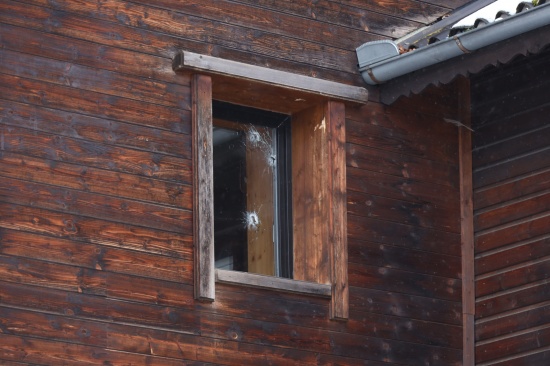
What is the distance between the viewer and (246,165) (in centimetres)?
1005

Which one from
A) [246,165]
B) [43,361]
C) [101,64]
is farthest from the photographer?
[246,165]

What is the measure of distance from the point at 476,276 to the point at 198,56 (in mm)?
2610

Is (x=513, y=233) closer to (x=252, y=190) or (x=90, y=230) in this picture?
(x=252, y=190)

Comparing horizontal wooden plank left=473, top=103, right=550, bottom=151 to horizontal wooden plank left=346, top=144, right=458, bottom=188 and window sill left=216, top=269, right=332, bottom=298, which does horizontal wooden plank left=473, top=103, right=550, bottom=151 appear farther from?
window sill left=216, top=269, right=332, bottom=298

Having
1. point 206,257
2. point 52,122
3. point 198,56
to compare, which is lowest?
point 206,257

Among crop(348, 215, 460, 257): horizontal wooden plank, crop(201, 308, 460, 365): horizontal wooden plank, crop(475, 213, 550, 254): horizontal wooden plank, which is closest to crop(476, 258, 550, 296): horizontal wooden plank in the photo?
crop(475, 213, 550, 254): horizontal wooden plank

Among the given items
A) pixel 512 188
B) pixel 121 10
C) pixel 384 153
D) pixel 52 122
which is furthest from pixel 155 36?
pixel 512 188

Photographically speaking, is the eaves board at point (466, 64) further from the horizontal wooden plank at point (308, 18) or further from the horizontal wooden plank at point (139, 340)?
the horizontal wooden plank at point (139, 340)

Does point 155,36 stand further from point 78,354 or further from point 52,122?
point 78,354

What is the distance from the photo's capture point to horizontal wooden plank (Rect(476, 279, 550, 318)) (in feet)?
33.6

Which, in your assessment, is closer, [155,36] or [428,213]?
[155,36]

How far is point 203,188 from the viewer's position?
9.34 meters

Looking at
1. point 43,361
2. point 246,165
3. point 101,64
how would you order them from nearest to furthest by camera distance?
1. point 43,361
2. point 101,64
3. point 246,165

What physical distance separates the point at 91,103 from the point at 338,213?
1.88 m
